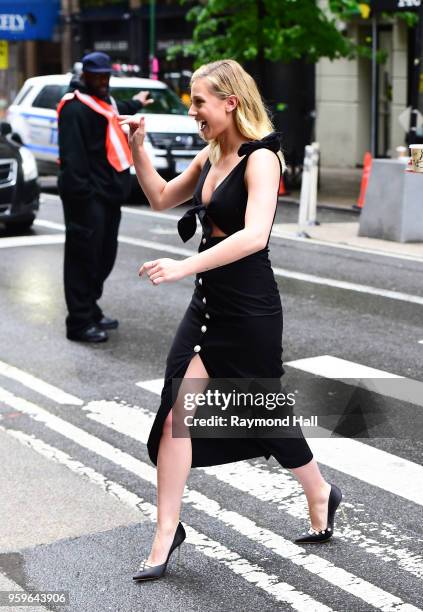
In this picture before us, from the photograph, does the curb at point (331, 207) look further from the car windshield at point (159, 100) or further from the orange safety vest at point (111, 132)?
the orange safety vest at point (111, 132)

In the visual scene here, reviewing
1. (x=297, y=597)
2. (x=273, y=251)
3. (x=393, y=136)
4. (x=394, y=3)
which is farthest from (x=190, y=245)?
(x=393, y=136)

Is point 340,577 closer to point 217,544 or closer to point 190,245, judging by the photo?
point 217,544

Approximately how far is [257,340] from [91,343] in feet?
14.9

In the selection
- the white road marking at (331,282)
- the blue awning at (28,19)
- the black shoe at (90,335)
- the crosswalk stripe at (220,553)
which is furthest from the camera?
the blue awning at (28,19)

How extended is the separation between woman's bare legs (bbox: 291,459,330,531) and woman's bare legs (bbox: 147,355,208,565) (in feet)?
1.56

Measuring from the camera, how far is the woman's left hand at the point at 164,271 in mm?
4188

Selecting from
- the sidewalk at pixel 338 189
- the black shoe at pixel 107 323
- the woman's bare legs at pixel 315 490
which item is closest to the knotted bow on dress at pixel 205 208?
the woman's bare legs at pixel 315 490

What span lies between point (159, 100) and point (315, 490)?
1715cm

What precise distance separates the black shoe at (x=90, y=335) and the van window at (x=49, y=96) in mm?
13322

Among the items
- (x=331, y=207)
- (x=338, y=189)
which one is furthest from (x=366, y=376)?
(x=338, y=189)

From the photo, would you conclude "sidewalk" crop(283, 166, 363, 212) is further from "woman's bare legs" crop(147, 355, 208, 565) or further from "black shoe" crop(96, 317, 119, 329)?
"woman's bare legs" crop(147, 355, 208, 565)

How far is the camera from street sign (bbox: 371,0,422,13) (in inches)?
684

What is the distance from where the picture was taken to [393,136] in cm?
2642

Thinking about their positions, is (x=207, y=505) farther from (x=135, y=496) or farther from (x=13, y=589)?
(x=13, y=589)
